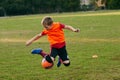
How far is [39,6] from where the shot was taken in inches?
4791

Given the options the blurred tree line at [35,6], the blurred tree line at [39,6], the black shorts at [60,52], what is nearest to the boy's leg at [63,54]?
the black shorts at [60,52]

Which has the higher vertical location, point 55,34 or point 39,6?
point 55,34

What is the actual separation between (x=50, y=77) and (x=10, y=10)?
341 feet

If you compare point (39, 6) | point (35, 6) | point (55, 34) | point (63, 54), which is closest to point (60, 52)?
point (63, 54)

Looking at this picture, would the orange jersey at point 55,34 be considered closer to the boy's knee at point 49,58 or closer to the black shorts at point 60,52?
the black shorts at point 60,52

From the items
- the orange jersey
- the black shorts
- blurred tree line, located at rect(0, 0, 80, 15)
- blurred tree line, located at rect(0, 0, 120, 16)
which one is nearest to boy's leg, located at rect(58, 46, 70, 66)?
the black shorts

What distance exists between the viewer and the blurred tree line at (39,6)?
371 ft

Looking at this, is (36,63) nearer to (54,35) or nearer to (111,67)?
(111,67)

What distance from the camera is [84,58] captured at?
1565cm

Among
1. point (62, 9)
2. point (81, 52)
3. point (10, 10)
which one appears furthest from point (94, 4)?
point (81, 52)

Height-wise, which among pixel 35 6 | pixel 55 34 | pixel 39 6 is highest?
pixel 55 34

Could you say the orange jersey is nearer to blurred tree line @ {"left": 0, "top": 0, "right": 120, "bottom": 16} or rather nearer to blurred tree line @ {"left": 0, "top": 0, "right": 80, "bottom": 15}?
blurred tree line @ {"left": 0, "top": 0, "right": 120, "bottom": 16}

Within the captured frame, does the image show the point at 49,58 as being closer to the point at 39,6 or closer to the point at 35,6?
the point at 35,6

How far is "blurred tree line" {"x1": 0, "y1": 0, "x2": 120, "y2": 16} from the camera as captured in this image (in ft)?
371
